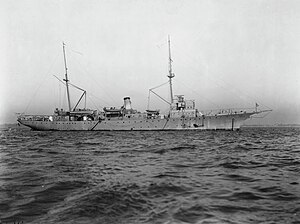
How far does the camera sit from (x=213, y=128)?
51.0 meters

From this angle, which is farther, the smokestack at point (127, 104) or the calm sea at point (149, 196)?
the smokestack at point (127, 104)

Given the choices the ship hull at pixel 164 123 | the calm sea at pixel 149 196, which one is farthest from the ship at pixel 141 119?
the calm sea at pixel 149 196

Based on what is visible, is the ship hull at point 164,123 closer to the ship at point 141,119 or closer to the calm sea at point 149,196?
the ship at point 141,119

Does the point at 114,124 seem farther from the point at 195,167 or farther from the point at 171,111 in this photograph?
the point at 195,167

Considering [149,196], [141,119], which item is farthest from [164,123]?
[149,196]

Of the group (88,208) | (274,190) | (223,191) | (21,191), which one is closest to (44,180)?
(21,191)

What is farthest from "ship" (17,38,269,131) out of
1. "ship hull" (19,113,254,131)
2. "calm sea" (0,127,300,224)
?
"calm sea" (0,127,300,224)

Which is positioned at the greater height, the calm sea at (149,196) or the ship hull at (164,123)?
the ship hull at (164,123)

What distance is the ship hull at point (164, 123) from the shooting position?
4997cm

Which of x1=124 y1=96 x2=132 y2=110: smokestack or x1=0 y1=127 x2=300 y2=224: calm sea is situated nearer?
x1=0 y1=127 x2=300 y2=224: calm sea

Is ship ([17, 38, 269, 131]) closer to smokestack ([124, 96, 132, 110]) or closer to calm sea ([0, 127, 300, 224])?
smokestack ([124, 96, 132, 110])

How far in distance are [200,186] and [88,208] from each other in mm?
2752

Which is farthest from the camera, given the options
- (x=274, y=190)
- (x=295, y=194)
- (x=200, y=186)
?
(x=200, y=186)

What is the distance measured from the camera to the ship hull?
50.0 m
